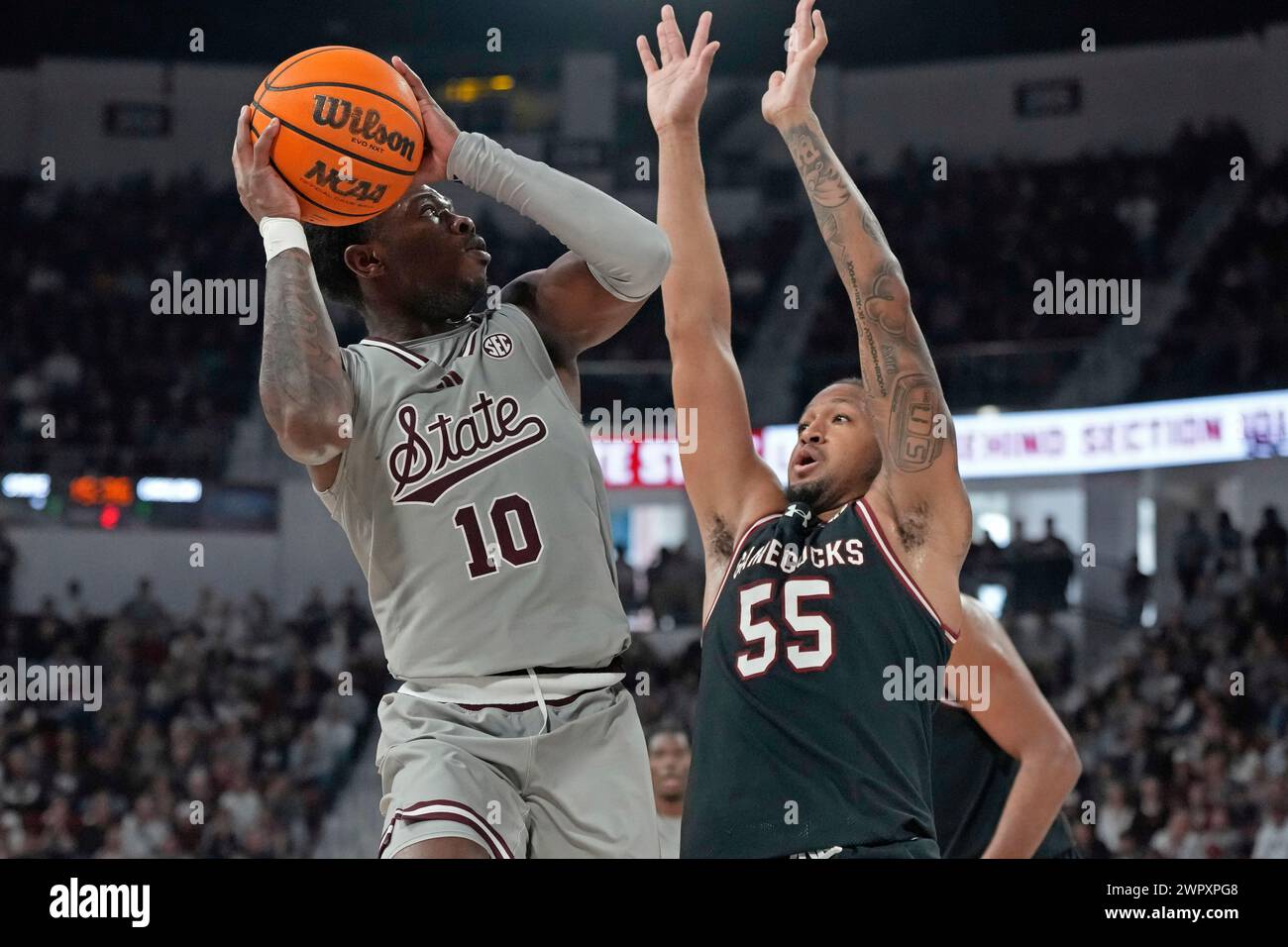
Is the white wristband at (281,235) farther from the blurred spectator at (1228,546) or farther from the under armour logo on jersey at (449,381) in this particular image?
the blurred spectator at (1228,546)

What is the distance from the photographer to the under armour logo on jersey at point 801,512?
3527 mm

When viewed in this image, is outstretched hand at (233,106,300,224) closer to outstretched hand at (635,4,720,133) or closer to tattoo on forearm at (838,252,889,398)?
outstretched hand at (635,4,720,133)

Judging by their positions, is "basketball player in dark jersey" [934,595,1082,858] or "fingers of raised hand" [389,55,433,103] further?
"basketball player in dark jersey" [934,595,1082,858]

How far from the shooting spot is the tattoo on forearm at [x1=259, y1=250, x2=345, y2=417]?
2.87 meters

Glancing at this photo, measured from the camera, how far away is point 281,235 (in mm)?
3002

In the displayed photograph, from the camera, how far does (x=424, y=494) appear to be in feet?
9.89

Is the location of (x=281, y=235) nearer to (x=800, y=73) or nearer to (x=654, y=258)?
(x=654, y=258)

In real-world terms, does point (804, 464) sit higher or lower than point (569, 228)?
lower

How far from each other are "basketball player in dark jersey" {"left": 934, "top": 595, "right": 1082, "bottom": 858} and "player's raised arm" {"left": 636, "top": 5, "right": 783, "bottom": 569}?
2.64 feet

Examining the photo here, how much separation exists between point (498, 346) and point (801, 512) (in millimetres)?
837

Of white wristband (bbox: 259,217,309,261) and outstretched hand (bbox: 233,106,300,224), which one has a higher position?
outstretched hand (bbox: 233,106,300,224)

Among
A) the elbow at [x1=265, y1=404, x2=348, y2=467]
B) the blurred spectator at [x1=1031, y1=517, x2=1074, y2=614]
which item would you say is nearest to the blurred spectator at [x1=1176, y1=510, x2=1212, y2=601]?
the blurred spectator at [x1=1031, y1=517, x2=1074, y2=614]

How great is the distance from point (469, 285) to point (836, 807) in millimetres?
1352

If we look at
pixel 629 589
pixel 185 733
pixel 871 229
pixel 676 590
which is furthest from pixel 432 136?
pixel 629 589
